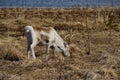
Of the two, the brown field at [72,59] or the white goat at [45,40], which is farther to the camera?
the white goat at [45,40]

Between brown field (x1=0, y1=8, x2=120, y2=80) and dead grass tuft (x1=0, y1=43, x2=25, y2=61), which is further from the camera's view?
dead grass tuft (x1=0, y1=43, x2=25, y2=61)

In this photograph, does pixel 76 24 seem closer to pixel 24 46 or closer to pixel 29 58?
pixel 24 46

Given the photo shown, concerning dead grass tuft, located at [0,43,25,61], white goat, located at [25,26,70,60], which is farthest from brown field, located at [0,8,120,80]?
white goat, located at [25,26,70,60]

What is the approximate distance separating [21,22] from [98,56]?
36.9 ft

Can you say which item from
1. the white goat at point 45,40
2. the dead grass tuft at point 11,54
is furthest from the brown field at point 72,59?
the white goat at point 45,40

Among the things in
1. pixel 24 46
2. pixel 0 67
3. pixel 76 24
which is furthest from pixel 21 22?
pixel 0 67

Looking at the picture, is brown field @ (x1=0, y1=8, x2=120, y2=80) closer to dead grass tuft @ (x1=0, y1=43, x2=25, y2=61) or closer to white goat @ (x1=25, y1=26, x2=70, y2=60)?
dead grass tuft @ (x1=0, y1=43, x2=25, y2=61)

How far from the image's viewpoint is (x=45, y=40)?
1570 cm

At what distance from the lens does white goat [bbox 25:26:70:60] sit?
15.2 meters

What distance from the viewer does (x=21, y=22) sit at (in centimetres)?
2600

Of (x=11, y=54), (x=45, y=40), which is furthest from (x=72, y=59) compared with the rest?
(x=11, y=54)

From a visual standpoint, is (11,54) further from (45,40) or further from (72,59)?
(72,59)

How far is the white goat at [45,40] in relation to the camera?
50.0 feet

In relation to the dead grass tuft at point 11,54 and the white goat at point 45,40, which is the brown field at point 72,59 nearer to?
the dead grass tuft at point 11,54
